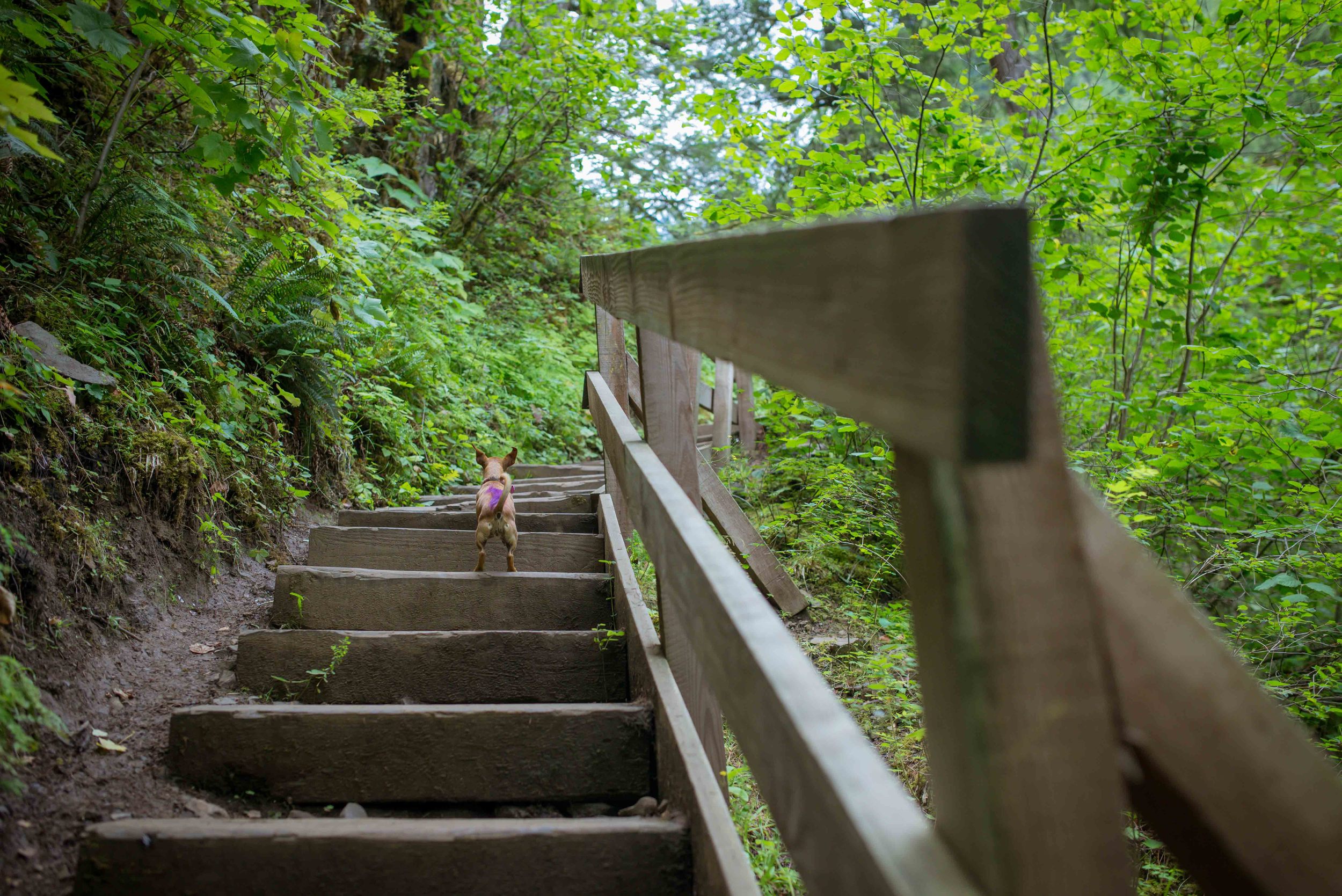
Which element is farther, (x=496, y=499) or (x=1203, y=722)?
(x=496, y=499)

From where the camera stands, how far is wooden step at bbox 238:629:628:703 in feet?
8.91

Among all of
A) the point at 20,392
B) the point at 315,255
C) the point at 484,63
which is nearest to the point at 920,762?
the point at 20,392

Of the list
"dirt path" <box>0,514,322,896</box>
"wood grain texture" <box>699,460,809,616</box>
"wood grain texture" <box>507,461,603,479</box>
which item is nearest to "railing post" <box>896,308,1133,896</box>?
"dirt path" <box>0,514,322,896</box>

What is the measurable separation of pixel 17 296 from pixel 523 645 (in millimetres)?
2318

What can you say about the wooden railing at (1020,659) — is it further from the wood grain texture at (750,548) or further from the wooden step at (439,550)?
the wood grain texture at (750,548)

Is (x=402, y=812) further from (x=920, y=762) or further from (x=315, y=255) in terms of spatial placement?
(x=315, y=255)

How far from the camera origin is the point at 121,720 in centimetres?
235

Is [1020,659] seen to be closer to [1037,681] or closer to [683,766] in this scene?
[1037,681]

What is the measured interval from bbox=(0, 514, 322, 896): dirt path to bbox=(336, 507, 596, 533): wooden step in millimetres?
861

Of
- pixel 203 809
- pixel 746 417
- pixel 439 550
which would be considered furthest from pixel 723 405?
pixel 203 809

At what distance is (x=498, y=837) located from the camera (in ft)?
5.99

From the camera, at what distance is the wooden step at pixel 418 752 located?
2.22 m

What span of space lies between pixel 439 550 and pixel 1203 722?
135 inches

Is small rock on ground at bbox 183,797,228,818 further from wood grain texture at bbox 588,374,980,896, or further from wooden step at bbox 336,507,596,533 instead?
wooden step at bbox 336,507,596,533
